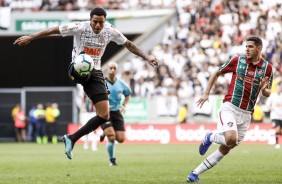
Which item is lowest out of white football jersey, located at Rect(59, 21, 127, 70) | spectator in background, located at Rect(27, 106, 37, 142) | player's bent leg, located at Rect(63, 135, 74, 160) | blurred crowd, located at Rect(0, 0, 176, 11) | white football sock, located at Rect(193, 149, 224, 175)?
spectator in background, located at Rect(27, 106, 37, 142)

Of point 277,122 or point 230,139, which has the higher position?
point 230,139

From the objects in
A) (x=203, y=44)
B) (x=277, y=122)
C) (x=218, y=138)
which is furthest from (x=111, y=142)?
(x=203, y=44)

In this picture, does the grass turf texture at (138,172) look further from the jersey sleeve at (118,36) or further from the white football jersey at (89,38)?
the jersey sleeve at (118,36)

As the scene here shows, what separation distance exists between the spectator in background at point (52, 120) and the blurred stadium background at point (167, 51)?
0.84 feet

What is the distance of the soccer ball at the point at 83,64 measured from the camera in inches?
534

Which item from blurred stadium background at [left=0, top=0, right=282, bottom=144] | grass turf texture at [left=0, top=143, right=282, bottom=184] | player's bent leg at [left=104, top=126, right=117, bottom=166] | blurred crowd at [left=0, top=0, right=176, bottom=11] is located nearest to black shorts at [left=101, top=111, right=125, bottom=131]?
player's bent leg at [left=104, top=126, right=117, bottom=166]

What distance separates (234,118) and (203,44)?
24351 mm

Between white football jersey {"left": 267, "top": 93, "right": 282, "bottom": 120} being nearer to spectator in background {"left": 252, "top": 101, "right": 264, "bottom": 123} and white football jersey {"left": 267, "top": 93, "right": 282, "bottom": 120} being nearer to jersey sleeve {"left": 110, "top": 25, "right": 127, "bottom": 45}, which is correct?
spectator in background {"left": 252, "top": 101, "right": 264, "bottom": 123}

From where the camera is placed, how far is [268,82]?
1337 centimetres

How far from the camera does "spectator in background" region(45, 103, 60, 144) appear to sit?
39134 millimetres

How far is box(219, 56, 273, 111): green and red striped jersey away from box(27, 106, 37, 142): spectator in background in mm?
26642

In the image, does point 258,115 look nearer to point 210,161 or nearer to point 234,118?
point 234,118

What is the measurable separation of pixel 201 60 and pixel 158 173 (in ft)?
69.4

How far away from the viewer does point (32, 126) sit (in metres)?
39.9
